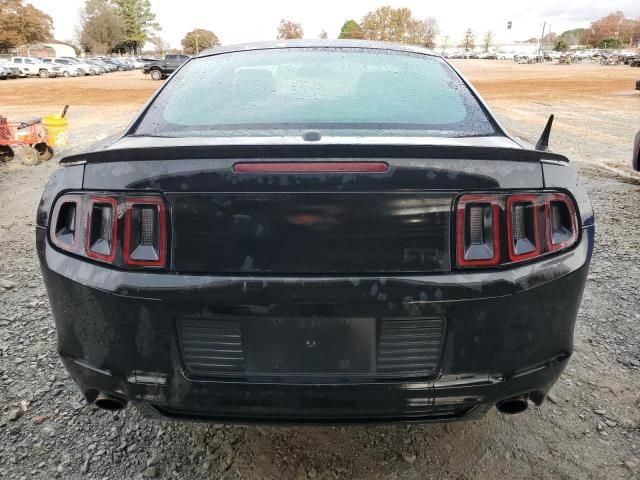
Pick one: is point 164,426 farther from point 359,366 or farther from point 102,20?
point 102,20

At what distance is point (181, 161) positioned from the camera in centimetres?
156

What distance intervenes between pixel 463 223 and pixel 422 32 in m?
116

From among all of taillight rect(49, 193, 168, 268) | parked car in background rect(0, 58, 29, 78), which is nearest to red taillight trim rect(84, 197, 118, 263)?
taillight rect(49, 193, 168, 268)

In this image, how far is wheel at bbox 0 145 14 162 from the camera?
327 inches

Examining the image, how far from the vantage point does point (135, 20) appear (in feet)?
334

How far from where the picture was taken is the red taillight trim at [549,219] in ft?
5.33

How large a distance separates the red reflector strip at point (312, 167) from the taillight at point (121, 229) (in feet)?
0.96

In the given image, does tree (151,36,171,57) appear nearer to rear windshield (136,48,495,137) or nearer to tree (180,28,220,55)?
tree (180,28,220,55)

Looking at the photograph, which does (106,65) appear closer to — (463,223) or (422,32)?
(463,223)

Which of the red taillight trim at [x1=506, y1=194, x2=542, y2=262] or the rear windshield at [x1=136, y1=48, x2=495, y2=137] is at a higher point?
the rear windshield at [x1=136, y1=48, x2=495, y2=137]

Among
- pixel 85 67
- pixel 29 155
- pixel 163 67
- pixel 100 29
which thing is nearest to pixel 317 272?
pixel 29 155

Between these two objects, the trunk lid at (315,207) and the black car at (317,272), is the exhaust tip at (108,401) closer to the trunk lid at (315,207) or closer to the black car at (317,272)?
the black car at (317,272)

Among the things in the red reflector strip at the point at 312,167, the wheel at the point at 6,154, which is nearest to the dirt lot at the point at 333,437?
the red reflector strip at the point at 312,167

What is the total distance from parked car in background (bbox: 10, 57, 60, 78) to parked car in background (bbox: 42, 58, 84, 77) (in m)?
0.71
